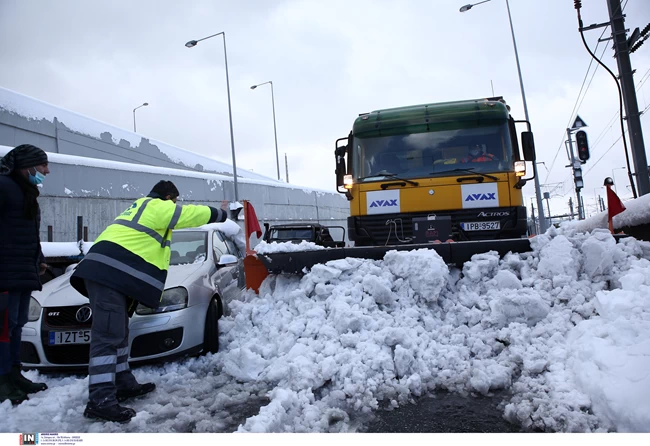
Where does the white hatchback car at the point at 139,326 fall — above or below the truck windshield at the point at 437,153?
below

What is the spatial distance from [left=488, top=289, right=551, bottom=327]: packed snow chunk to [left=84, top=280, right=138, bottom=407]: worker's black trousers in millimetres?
2851

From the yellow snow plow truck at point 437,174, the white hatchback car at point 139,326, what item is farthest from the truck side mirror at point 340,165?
the white hatchback car at point 139,326

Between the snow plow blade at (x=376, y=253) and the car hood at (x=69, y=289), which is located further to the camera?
the snow plow blade at (x=376, y=253)

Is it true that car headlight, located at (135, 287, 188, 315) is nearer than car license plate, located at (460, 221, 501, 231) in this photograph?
Yes

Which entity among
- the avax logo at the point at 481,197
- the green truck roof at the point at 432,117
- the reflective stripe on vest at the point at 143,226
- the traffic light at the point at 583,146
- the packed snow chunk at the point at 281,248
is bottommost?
the packed snow chunk at the point at 281,248

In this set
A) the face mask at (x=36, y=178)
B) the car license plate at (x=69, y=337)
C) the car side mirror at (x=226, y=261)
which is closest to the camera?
the face mask at (x=36, y=178)

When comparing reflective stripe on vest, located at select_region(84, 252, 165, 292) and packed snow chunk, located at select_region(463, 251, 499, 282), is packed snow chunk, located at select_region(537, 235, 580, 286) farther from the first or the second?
reflective stripe on vest, located at select_region(84, 252, 165, 292)

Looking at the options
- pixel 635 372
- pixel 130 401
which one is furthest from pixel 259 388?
pixel 635 372

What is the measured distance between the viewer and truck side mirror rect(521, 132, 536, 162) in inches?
239

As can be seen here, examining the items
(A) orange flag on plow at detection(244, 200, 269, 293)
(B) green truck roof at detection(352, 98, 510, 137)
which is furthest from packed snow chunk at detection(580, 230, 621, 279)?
(A) orange flag on plow at detection(244, 200, 269, 293)

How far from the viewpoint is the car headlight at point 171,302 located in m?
3.97

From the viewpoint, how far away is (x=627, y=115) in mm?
7125

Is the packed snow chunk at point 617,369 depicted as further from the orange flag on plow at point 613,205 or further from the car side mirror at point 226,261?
the car side mirror at point 226,261

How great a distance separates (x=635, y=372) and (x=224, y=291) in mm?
3777
